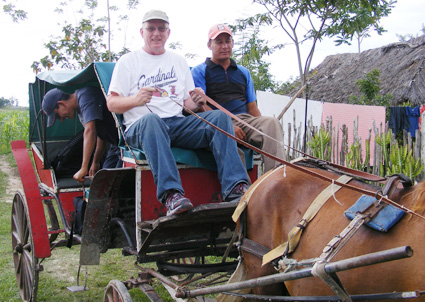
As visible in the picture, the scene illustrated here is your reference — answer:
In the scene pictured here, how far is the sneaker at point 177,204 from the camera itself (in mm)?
2861

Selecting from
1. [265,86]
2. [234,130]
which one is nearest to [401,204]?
[234,130]

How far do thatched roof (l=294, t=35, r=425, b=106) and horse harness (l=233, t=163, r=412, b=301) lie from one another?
10960 millimetres

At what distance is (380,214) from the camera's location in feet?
6.51

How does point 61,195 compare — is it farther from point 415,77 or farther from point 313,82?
point 313,82

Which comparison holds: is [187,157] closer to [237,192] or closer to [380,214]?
[237,192]

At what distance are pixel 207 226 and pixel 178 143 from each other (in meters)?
0.67

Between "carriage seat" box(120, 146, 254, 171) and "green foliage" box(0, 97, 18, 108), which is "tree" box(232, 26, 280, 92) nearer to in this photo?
"carriage seat" box(120, 146, 254, 171)

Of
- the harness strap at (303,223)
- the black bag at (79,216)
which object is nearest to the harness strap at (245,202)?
the harness strap at (303,223)

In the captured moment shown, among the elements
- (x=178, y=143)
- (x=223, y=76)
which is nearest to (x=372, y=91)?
(x=223, y=76)

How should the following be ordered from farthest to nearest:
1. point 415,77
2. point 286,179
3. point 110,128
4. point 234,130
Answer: point 415,77
point 110,128
point 234,130
point 286,179

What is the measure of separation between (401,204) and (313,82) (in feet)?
48.3

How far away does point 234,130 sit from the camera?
11.7 feet

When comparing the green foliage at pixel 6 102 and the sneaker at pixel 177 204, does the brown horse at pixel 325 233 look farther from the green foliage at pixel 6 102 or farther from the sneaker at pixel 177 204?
the green foliage at pixel 6 102

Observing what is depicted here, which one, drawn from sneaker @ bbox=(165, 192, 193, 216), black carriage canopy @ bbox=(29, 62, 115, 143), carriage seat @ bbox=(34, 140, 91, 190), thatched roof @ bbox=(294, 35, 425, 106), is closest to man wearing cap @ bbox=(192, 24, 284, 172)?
black carriage canopy @ bbox=(29, 62, 115, 143)
